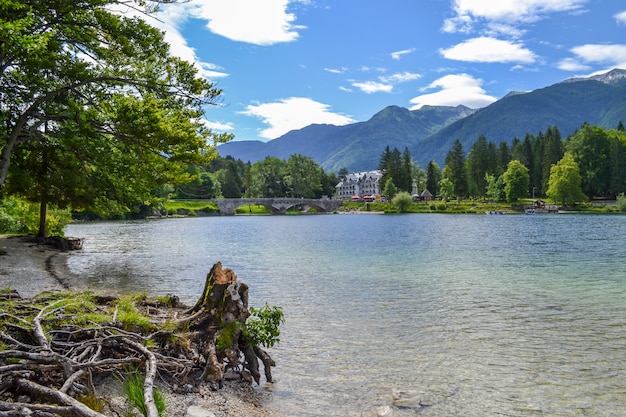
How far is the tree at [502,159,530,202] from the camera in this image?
419 ft

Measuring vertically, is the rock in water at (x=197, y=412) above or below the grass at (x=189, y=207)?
below

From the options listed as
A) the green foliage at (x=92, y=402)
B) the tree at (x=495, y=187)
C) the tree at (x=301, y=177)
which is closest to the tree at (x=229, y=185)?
the tree at (x=301, y=177)

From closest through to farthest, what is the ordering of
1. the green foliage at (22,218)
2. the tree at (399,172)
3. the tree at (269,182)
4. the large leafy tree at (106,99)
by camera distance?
the large leafy tree at (106,99), the green foliage at (22,218), the tree at (399,172), the tree at (269,182)

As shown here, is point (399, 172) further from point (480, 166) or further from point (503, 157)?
point (503, 157)

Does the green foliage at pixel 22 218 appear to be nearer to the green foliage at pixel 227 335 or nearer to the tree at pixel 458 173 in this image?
the green foliage at pixel 227 335

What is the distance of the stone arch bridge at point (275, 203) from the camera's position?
142875mm

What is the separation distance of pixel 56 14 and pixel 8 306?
39.0 feet

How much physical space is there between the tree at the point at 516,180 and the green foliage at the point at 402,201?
2906 centimetres

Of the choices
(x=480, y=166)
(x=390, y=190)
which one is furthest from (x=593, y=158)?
(x=390, y=190)

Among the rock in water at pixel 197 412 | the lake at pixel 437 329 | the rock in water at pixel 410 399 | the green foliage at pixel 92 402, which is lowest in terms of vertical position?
the lake at pixel 437 329

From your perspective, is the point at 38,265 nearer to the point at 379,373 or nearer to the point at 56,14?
the point at 56,14

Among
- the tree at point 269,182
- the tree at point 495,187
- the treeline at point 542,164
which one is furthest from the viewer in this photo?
the tree at point 269,182

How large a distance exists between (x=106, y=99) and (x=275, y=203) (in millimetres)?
129869

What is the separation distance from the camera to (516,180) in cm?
12762
